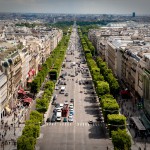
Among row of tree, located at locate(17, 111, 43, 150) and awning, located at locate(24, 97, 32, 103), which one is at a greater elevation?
row of tree, located at locate(17, 111, 43, 150)

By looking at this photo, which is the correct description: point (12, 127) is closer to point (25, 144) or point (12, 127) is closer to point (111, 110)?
point (111, 110)

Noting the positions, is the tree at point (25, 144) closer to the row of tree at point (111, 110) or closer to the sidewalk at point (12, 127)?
the sidewalk at point (12, 127)

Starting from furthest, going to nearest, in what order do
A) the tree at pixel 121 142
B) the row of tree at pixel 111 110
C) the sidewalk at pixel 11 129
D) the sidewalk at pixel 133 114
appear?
the sidewalk at pixel 11 129
the sidewalk at pixel 133 114
the row of tree at pixel 111 110
the tree at pixel 121 142

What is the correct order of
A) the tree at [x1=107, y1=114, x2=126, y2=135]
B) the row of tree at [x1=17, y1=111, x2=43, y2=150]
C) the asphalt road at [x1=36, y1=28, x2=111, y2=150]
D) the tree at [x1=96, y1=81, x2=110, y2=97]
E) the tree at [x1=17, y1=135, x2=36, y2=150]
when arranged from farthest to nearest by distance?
the tree at [x1=96, y1=81, x2=110, y2=97]
the tree at [x1=107, y1=114, x2=126, y2=135]
the asphalt road at [x1=36, y1=28, x2=111, y2=150]
the row of tree at [x1=17, y1=111, x2=43, y2=150]
the tree at [x1=17, y1=135, x2=36, y2=150]

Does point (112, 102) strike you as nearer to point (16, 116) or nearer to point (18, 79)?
point (16, 116)

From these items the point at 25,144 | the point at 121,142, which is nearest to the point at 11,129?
the point at 25,144

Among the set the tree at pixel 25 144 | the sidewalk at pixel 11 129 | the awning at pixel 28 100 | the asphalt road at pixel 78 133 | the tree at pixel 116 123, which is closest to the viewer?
the tree at pixel 25 144

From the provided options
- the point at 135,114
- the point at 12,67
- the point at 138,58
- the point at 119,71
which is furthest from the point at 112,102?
the point at 119,71

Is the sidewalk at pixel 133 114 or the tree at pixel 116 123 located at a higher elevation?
the tree at pixel 116 123

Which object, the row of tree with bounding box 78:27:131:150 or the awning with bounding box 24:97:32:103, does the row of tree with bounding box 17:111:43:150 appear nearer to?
the row of tree with bounding box 78:27:131:150

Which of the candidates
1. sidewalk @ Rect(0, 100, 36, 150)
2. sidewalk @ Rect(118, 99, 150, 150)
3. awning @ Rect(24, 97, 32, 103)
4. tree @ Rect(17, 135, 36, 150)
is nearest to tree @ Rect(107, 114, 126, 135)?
sidewalk @ Rect(118, 99, 150, 150)

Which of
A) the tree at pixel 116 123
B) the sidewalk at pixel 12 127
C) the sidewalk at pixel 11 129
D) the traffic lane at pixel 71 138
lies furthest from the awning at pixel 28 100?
the tree at pixel 116 123
